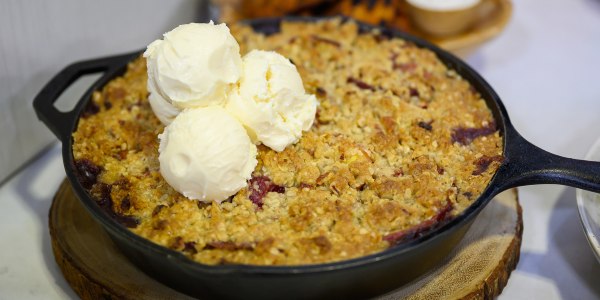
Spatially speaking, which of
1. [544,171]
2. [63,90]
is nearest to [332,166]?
[544,171]

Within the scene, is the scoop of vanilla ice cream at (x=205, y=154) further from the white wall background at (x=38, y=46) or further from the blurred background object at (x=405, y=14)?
the blurred background object at (x=405, y=14)

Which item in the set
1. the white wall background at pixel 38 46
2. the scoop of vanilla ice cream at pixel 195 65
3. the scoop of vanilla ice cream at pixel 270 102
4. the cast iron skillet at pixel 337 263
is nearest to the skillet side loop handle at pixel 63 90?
the cast iron skillet at pixel 337 263

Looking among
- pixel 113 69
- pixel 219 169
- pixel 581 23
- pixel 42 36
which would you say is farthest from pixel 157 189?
pixel 581 23

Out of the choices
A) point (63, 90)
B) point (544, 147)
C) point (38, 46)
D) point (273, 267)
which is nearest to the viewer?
point (273, 267)

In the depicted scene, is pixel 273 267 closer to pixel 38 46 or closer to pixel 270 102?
pixel 270 102

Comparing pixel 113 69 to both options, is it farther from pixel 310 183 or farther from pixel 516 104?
pixel 516 104
